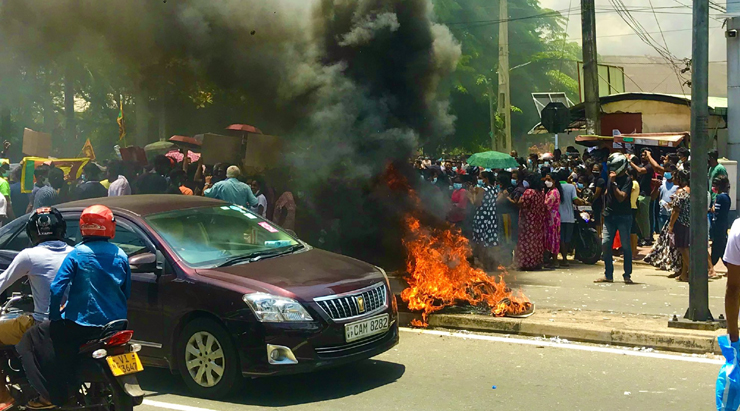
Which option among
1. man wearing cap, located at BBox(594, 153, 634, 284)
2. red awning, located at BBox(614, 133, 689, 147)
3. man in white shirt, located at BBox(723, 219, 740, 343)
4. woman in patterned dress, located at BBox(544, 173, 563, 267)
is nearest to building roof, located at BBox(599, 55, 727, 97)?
red awning, located at BBox(614, 133, 689, 147)

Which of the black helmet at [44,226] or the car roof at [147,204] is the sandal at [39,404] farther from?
the car roof at [147,204]

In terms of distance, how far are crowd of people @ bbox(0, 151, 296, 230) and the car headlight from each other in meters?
4.52

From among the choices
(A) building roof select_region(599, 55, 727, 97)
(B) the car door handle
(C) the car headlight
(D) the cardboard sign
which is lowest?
(C) the car headlight

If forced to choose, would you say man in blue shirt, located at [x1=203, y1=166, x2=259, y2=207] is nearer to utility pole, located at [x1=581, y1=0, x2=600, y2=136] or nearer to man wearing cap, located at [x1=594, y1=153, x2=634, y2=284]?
man wearing cap, located at [x1=594, y1=153, x2=634, y2=284]

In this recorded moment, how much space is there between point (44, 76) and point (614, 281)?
13833 mm

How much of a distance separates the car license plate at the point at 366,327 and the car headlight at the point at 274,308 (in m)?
0.35

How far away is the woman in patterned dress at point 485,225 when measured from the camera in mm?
12430

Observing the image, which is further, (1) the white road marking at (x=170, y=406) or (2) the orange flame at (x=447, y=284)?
(2) the orange flame at (x=447, y=284)

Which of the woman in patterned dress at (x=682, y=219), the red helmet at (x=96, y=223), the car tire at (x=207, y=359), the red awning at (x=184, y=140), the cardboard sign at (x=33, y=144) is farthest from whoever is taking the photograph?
the red awning at (x=184, y=140)

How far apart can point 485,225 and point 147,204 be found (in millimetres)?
6957

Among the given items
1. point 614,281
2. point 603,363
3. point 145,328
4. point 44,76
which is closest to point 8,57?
point 44,76

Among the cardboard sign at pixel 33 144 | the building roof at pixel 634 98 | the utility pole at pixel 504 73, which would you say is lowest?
the cardboard sign at pixel 33 144

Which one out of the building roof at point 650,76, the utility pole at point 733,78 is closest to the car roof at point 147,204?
the utility pole at point 733,78

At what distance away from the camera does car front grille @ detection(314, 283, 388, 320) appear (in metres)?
5.69
